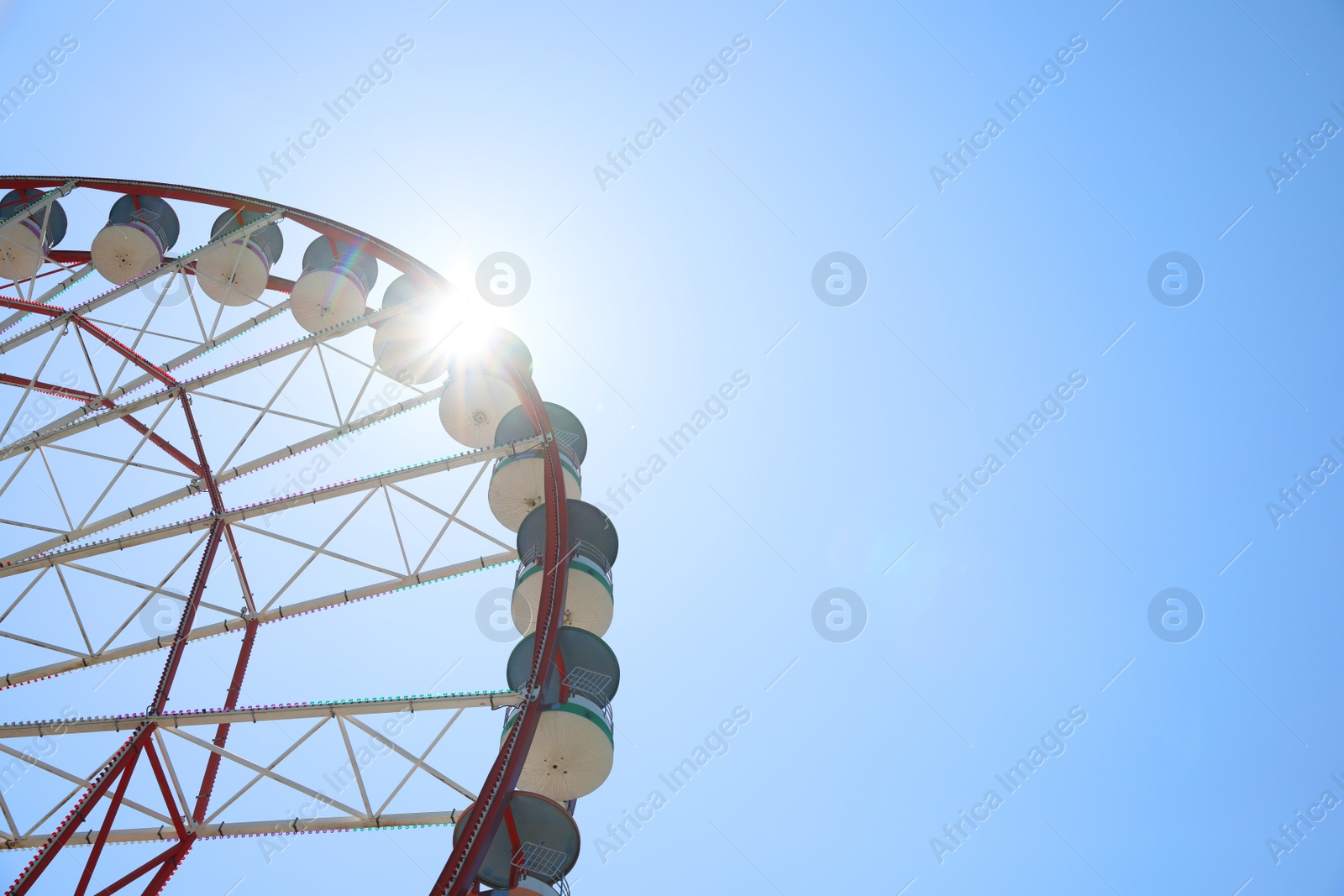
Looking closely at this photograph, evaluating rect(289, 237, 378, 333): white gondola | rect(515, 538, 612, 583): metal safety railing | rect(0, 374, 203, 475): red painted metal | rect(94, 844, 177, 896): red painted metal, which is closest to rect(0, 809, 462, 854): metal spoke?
rect(94, 844, 177, 896): red painted metal

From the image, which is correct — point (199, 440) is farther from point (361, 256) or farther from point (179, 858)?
point (179, 858)

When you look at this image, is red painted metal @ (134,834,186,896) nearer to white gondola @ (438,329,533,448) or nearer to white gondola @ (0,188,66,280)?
white gondola @ (438,329,533,448)

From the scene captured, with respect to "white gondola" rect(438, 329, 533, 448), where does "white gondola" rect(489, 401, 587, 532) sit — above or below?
below

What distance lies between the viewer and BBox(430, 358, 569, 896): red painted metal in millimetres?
8242

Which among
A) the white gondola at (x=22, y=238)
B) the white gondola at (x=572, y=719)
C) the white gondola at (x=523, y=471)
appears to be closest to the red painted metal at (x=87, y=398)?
the white gondola at (x=22, y=238)

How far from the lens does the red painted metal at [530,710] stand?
27.0 ft

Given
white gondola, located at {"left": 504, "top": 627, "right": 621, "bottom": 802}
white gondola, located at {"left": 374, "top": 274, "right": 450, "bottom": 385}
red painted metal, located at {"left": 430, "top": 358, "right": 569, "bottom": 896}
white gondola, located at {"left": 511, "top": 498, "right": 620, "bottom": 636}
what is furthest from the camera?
white gondola, located at {"left": 374, "top": 274, "right": 450, "bottom": 385}

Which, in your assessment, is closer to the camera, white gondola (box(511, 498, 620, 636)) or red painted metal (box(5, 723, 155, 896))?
red painted metal (box(5, 723, 155, 896))

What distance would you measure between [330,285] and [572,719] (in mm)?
9725

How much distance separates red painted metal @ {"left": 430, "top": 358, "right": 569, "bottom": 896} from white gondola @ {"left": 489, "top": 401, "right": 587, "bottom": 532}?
444 millimetres

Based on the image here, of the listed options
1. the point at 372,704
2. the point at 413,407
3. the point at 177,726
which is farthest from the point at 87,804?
the point at 413,407

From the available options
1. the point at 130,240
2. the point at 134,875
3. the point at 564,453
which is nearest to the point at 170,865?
the point at 134,875

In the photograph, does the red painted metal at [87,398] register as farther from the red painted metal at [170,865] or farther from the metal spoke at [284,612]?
the red painted metal at [170,865]

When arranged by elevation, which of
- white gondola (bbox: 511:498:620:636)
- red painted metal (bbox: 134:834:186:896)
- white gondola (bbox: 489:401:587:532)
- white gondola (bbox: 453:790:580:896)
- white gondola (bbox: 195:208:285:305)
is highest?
white gondola (bbox: 195:208:285:305)
